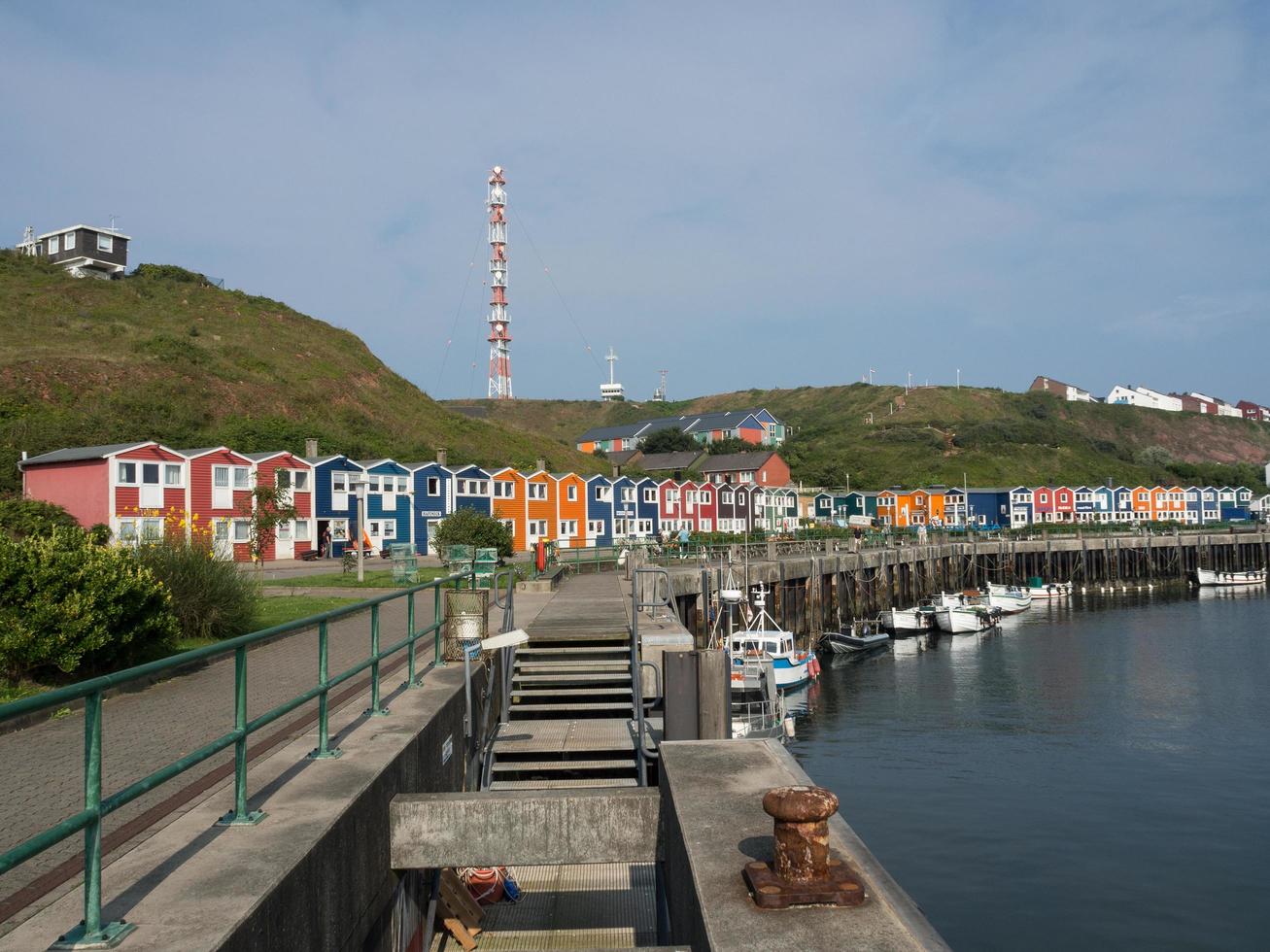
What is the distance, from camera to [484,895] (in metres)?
11.3

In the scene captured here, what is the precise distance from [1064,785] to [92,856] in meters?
24.7

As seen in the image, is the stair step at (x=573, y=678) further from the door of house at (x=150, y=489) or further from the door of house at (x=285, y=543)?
the door of house at (x=285, y=543)

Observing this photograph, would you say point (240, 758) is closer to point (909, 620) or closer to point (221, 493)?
point (221, 493)

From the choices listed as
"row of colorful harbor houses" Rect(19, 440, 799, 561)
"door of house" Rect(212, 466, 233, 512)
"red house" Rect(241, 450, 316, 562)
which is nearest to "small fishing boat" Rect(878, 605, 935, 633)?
"row of colorful harbor houses" Rect(19, 440, 799, 561)

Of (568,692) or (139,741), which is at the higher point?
(139,741)

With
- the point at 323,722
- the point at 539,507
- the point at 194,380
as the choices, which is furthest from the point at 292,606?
the point at 194,380

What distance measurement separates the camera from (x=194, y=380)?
75750 millimetres

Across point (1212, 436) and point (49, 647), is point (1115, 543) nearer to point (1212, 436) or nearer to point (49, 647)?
point (49, 647)

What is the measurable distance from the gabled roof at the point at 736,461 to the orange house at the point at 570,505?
3228 centimetres

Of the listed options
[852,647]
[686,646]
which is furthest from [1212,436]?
[686,646]

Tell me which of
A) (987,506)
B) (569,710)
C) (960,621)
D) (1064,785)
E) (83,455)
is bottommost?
(1064,785)

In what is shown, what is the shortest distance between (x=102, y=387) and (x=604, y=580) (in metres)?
52.9

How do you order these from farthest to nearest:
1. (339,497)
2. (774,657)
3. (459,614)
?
1. (339,497)
2. (774,657)
3. (459,614)

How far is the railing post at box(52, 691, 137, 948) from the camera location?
14.3ft
